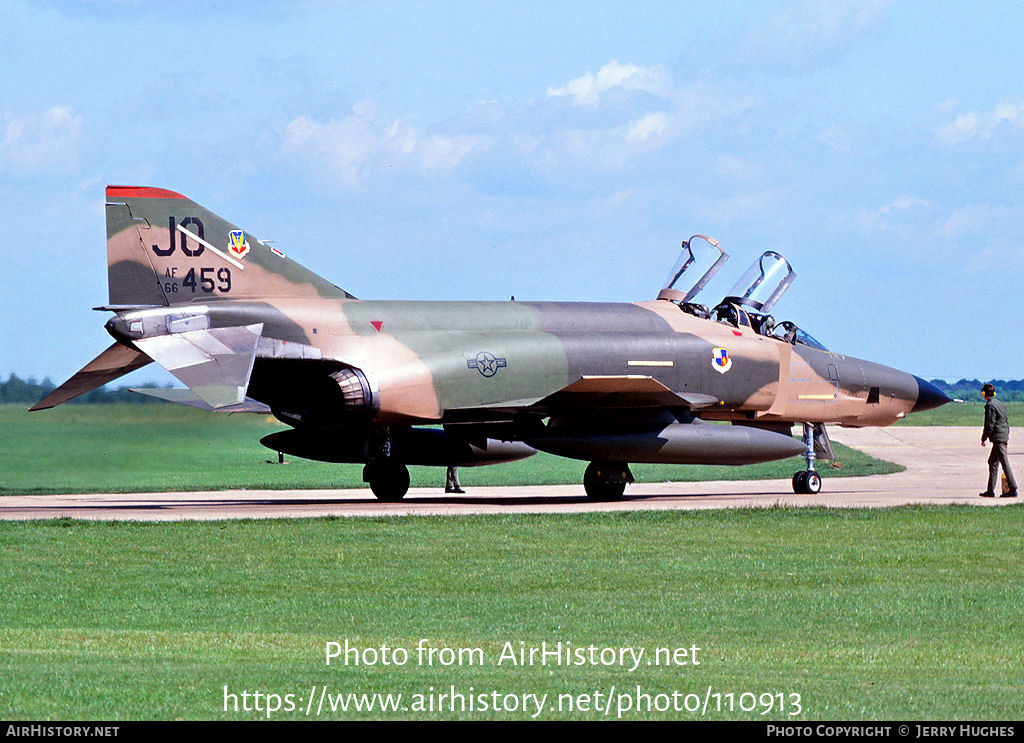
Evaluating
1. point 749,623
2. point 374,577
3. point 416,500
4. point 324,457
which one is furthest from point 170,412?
point 749,623

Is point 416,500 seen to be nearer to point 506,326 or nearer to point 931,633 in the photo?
point 506,326

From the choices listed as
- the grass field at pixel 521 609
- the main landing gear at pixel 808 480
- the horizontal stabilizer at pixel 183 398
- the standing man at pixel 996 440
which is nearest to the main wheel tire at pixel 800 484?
the main landing gear at pixel 808 480

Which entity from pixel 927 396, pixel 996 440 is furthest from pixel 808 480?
pixel 927 396

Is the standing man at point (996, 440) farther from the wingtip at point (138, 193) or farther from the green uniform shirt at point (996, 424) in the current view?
the wingtip at point (138, 193)

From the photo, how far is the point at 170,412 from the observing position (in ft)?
78.9

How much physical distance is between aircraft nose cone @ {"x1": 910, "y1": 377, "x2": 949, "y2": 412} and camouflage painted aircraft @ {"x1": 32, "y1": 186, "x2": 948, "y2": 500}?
2.04 metres

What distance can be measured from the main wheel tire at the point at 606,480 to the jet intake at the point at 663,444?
1.95 ft

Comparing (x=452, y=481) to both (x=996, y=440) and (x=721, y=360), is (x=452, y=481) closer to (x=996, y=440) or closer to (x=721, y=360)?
(x=721, y=360)

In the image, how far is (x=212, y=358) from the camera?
20.4 metres

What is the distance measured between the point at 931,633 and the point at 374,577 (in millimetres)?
5470

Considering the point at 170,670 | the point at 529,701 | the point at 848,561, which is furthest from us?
the point at 848,561

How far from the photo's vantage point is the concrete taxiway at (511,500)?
71.1 ft

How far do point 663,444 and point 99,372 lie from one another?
29.7 feet

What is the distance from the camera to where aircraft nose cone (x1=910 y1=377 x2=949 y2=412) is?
1117 inches
